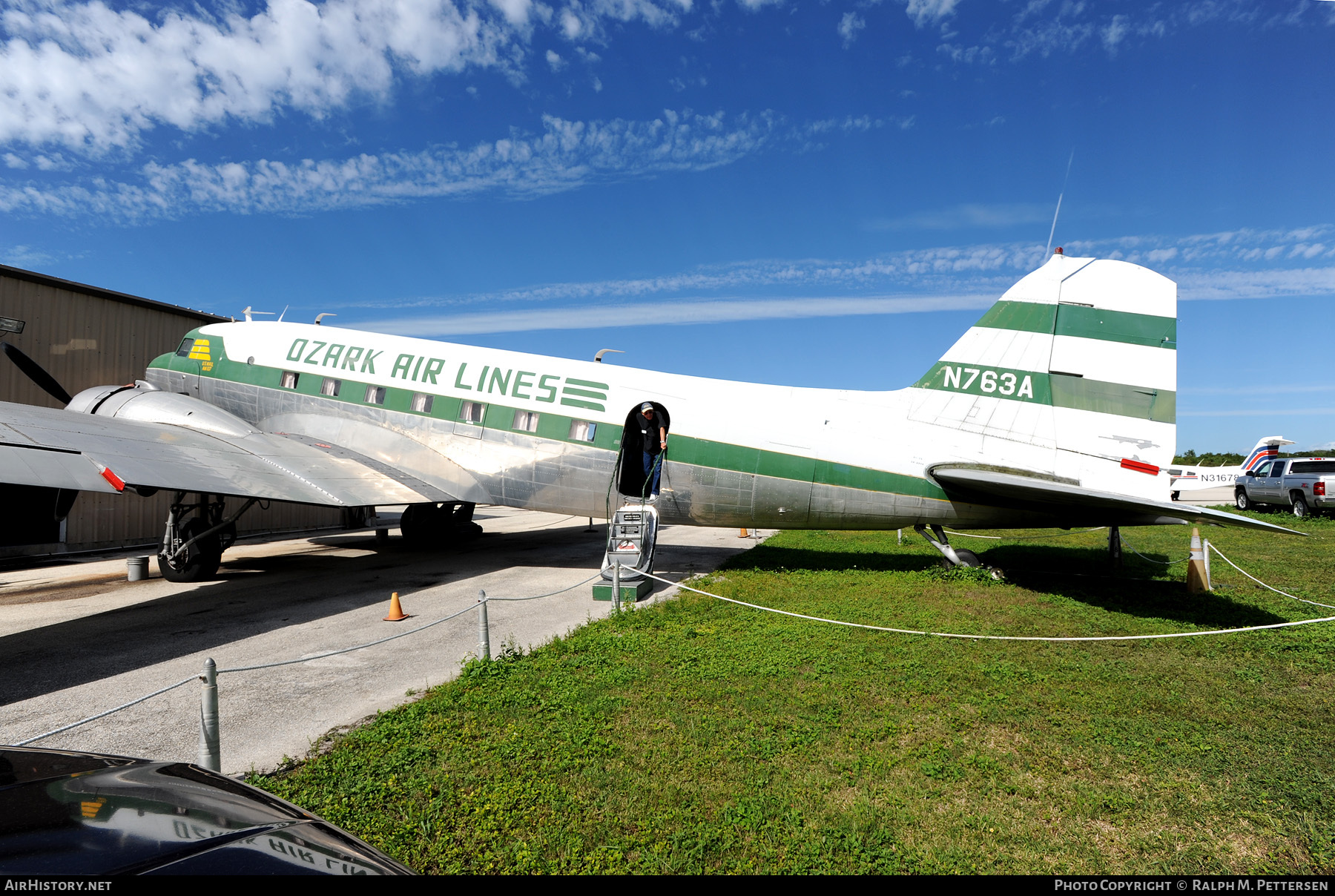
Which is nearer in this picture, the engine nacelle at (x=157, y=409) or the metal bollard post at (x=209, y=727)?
the metal bollard post at (x=209, y=727)

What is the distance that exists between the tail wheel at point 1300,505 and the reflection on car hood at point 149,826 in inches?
1348

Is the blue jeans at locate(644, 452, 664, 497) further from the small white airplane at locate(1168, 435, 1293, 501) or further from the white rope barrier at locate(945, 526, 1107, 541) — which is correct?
the small white airplane at locate(1168, 435, 1293, 501)

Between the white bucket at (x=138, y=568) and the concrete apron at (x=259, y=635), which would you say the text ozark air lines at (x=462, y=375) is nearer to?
the concrete apron at (x=259, y=635)

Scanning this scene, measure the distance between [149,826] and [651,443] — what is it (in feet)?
42.0

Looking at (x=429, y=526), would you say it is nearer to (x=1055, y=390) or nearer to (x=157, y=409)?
(x=157, y=409)

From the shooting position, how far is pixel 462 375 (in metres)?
14.2

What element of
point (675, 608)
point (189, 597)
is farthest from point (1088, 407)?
point (189, 597)

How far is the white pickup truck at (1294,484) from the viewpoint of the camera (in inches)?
963

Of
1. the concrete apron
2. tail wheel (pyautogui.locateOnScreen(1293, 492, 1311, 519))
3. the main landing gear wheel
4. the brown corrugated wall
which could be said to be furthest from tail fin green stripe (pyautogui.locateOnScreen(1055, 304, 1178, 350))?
tail wheel (pyautogui.locateOnScreen(1293, 492, 1311, 519))

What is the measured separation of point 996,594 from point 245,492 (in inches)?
479

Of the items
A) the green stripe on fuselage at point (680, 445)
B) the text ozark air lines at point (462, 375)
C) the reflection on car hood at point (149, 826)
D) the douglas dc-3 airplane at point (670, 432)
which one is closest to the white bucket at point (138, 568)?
the douglas dc-3 airplane at point (670, 432)

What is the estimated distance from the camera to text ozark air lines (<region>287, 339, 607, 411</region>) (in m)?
13.5

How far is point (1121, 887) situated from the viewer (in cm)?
343

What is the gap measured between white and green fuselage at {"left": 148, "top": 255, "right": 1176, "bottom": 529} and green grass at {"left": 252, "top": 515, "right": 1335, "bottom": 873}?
309 cm
